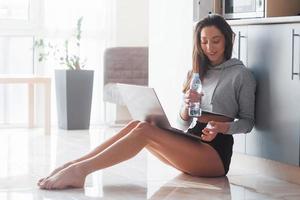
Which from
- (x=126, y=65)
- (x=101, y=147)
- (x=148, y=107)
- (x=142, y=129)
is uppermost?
(x=126, y=65)

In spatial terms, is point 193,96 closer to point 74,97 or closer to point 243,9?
point 243,9

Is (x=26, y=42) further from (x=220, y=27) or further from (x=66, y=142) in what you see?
(x=220, y=27)

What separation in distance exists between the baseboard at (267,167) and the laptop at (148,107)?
1.70ft

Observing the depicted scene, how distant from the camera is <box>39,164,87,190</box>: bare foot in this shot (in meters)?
3.31

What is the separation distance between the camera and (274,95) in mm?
3629

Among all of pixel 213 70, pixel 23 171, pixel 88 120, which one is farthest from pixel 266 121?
pixel 88 120

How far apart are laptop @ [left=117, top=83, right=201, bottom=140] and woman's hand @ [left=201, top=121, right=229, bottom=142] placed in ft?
Answer: 0.17

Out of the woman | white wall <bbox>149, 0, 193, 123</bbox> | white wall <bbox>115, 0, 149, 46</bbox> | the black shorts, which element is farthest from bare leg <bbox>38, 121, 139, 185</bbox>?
white wall <bbox>115, 0, 149, 46</bbox>

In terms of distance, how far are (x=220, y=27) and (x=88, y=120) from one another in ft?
10.6

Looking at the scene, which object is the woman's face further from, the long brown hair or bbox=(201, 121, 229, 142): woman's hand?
bbox=(201, 121, 229, 142): woman's hand

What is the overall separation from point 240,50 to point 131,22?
341 centimetres

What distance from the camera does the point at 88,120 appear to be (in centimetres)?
661

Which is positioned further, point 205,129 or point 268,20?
point 268,20

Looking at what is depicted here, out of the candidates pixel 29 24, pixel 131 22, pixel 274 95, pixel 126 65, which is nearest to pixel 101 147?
pixel 274 95
